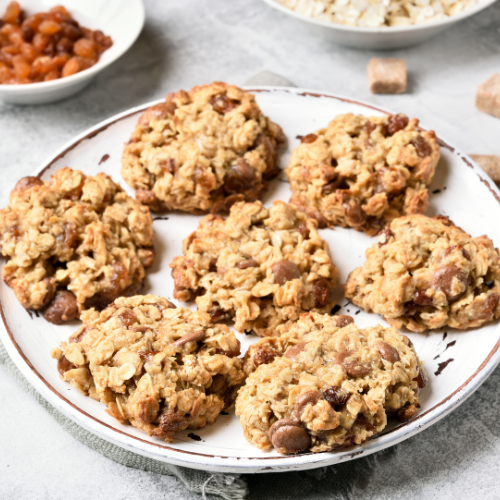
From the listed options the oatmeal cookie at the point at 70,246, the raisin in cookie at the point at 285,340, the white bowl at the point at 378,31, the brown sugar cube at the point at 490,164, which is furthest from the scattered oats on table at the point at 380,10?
the raisin in cookie at the point at 285,340

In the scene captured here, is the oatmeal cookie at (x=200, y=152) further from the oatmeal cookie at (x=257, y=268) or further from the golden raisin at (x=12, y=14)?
the golden raisin at (x=12, y=14)

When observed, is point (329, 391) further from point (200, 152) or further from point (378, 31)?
point (378, 31)

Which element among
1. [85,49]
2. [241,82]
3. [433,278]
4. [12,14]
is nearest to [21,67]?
[85,49]

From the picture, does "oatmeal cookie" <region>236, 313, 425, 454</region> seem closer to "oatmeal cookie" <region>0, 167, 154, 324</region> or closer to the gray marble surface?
the gray marble surface

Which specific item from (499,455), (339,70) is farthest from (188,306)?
(339,70)

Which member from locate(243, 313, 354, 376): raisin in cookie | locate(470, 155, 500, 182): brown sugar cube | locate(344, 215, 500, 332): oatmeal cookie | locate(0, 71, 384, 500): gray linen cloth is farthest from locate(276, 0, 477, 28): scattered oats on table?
locate(0, 71, 384, 500): gray linen cloth

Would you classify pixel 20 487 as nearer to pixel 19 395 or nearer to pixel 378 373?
pixel 19 395

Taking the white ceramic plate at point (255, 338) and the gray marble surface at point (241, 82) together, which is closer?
the white ceramic plate at point (255, 338)
